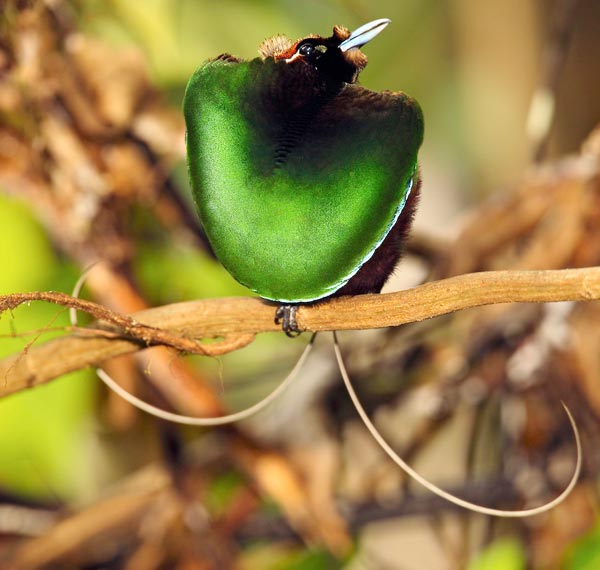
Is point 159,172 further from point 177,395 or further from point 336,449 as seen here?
point 336,449

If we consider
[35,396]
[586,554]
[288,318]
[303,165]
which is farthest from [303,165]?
[35,396]

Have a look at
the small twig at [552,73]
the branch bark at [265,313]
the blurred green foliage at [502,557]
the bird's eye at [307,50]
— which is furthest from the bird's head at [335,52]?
A: the blurred green foliage at [502,557]

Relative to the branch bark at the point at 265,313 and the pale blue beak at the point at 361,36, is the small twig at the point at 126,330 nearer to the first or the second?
the branch bark at the point at 265,313

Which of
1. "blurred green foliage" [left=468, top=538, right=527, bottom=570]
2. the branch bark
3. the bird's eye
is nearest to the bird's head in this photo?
the bird's eye

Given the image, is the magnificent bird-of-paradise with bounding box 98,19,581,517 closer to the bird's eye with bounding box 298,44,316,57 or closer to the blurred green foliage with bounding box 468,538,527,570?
the bird's eye with bounding box 298,44,316,57

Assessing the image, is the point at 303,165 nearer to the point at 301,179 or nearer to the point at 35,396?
the point at 301,179

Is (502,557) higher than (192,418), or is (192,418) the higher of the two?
Answer: (192,418)
